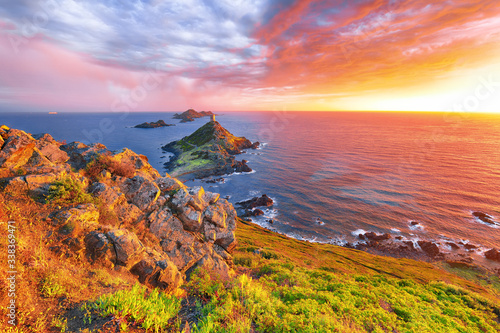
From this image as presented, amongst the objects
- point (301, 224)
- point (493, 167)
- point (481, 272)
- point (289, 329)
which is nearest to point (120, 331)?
point (289, 329)

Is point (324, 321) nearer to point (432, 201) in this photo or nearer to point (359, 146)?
point (432, 201)

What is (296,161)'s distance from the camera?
88.6 metres

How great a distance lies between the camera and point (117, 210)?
428 inches

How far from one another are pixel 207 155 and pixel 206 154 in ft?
4.16

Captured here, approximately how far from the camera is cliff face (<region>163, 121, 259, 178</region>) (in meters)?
75.4

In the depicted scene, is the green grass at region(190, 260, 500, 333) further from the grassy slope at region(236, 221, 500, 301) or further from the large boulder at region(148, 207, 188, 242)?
the grassy slope at region(236, 221, 500, 301)

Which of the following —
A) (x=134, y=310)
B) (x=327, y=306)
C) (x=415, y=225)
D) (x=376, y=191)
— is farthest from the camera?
(x=376, y=191)

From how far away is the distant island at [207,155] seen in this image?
7538 cm

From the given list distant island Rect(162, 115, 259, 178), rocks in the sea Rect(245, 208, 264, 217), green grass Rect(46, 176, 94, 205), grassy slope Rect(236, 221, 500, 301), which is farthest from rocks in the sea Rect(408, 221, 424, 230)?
green grass Rect(46, 176, 94, 205)

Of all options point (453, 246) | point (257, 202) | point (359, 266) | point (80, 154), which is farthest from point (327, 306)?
point (453, 246)

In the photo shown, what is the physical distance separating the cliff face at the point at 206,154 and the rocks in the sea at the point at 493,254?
6314 cm

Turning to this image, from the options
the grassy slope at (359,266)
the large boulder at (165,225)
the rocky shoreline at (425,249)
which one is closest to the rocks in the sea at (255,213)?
the rocky shoreline at (425,249)

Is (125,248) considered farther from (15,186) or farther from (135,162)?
(135,162)

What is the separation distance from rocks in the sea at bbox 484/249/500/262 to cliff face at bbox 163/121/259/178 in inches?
2486
